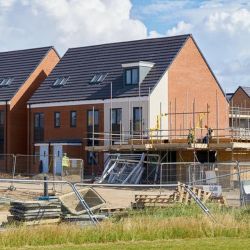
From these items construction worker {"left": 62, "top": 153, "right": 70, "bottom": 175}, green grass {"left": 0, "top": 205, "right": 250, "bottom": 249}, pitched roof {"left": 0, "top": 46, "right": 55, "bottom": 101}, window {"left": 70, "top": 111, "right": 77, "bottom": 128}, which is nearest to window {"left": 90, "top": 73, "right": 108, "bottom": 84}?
window {"left": 70, "top": 111, "right": 77, "bottom": 128}

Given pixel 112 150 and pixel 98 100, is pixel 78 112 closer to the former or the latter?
pixel 98 100

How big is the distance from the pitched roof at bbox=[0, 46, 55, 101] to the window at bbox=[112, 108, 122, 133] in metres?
10.4

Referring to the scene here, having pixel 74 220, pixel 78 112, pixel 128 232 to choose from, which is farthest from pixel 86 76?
pixel 128 232

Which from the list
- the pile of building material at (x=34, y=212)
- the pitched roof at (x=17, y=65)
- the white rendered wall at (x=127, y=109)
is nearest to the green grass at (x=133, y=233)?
the pile of building material at (x=34, y=212)

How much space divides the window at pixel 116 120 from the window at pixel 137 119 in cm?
135

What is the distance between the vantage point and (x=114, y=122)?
175ft

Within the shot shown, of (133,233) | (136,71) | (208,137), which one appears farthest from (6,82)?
(133,233)

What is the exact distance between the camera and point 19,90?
59.7 metres

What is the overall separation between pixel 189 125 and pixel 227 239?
125 feet

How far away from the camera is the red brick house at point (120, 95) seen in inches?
2064

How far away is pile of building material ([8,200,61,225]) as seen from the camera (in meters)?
20.4

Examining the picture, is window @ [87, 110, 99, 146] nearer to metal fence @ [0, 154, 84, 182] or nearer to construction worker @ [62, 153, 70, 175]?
metal fence @ [0, 154, 84, 182]

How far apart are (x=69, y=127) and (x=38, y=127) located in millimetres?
3390

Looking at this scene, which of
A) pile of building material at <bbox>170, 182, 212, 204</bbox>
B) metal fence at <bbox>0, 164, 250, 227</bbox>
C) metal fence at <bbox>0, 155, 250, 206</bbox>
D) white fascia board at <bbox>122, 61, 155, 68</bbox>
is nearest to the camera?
metal fence at <bbox>0, 164, 250, 227</bbox>
